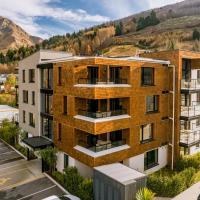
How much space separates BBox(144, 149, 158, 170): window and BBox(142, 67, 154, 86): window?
688cm

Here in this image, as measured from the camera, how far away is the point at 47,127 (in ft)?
89.5

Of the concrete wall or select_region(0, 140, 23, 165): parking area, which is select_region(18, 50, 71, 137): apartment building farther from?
the concrete wall

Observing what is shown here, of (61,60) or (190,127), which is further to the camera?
(190,127)

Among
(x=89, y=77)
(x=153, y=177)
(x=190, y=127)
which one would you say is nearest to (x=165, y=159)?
(x=190, y=127)

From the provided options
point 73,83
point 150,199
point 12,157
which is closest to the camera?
point 150,199

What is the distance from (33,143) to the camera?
25500mm

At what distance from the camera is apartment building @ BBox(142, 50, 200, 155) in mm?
24672

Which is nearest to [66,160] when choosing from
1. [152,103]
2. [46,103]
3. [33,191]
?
[33,191]

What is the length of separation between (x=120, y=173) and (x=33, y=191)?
26.6 ft

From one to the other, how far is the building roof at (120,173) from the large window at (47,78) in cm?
1063

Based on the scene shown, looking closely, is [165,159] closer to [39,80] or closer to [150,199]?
[150,199]

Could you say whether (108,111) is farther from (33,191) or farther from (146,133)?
(33,191)

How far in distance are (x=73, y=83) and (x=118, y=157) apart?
7401 mm

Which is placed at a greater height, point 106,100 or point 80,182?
point 106,100
